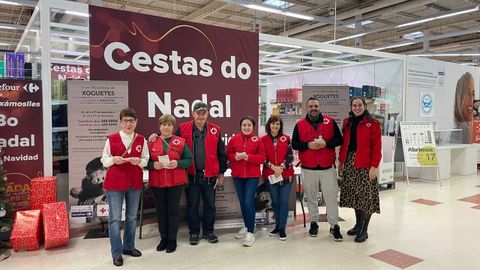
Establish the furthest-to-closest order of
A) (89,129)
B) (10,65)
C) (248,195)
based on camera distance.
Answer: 1. (10,65)
2. (89,129)
3. (248,195)

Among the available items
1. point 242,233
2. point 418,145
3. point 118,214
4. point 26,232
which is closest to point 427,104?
point 418,145

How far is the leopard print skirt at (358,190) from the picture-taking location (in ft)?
11.4

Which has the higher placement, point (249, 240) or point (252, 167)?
point (252, 167)

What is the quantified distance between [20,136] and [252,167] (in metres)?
2.50

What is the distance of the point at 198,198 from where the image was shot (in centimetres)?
347

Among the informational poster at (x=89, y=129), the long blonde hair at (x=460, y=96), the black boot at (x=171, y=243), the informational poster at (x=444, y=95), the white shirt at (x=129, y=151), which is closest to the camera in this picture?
the white shirt at (x=129, y=151)

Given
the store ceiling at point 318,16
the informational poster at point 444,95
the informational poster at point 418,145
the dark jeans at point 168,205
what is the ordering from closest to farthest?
the dark jeans at point 168,205 < the informational poster at point 418,145 < the informational poster at point 444,95 < the store ceiling at point 318,16

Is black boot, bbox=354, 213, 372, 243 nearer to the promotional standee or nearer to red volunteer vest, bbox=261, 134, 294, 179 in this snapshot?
red volunteer vest, bbox=261, 134, 294, 179

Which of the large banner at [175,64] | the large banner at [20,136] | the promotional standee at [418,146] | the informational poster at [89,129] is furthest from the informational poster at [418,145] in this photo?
the large banner at [20,136]

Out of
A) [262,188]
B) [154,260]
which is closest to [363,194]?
[262,188]

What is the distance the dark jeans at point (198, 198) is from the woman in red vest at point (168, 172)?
0.61 feet

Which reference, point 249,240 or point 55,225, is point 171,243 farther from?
point 55,225

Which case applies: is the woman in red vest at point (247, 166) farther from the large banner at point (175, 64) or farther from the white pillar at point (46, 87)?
the white pillar at point (46, 87)

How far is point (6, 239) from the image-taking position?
346cm
